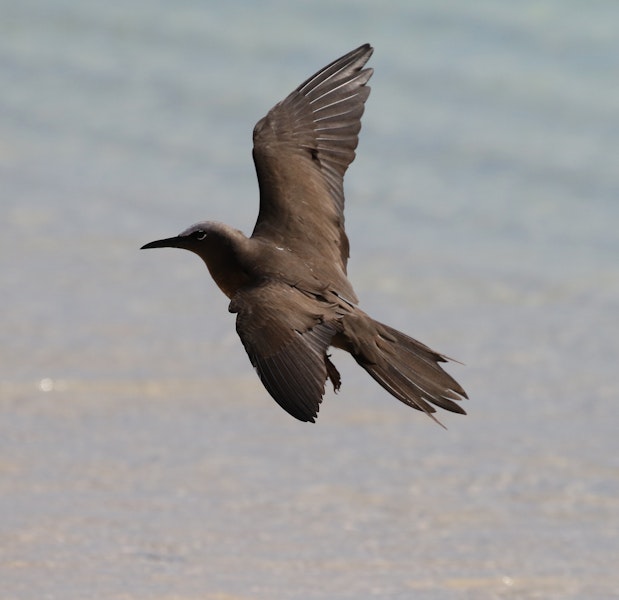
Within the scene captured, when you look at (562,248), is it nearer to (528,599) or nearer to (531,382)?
(531,382)

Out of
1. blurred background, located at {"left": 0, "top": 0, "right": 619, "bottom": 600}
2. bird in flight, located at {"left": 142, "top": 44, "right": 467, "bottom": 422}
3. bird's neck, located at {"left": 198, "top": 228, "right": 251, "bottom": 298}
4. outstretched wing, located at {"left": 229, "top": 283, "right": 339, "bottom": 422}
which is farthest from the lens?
blurred background, located at {"left": 0, "top": 0, "right": 619, "bottom": 600}

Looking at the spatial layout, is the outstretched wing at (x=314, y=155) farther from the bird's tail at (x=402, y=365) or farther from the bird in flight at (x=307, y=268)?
the bird's tail at (x=402, y=365)

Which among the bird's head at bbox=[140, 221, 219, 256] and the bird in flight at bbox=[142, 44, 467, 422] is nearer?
the bird in flight at bbox=[142, 44, 467, 422]

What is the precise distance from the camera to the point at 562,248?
316 inches

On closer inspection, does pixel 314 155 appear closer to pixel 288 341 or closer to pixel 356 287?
pixel 288 341

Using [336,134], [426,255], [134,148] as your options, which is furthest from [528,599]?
[134,148]

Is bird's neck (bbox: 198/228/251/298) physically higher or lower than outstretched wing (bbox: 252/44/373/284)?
lower

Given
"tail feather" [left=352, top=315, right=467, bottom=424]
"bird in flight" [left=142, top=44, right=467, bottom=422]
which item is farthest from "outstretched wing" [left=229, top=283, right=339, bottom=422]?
"tail feather" [left=352, top=315, right=467, bottom=424]

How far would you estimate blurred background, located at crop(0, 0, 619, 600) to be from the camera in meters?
5.12

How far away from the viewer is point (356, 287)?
24.2 feet

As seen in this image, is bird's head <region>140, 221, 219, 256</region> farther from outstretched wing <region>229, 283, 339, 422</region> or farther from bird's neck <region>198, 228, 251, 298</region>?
outstretched wing <region>229, 283, 339, 422</region>

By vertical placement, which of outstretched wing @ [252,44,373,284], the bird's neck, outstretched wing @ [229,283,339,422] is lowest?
outstretched wing @ [229,283,339,422]

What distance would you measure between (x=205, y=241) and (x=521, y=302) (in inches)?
116

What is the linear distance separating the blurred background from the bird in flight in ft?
2.47
